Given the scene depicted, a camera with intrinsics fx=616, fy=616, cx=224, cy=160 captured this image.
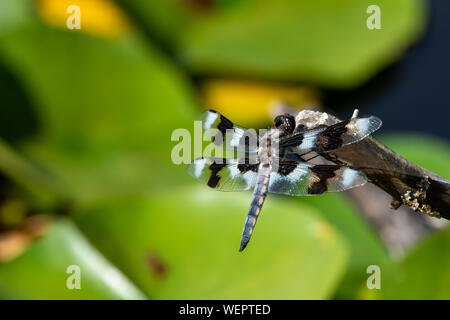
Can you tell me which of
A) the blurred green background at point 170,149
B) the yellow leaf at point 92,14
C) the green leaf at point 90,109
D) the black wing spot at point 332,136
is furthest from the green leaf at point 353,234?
the yellow leaf at point 92,14

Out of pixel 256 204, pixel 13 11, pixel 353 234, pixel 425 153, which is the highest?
pixel 13 11

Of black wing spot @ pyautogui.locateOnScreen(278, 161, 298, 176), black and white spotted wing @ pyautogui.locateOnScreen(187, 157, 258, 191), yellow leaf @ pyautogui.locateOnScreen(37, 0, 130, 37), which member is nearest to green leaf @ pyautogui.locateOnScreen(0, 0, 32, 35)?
yellow leaf @ pyautogui.locateOnScreen(37, 0, 130, 37)

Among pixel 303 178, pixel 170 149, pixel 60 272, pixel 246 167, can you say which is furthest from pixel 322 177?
pixel 170 149

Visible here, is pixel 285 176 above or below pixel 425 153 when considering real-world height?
above

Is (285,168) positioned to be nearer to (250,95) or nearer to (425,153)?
(425,153)

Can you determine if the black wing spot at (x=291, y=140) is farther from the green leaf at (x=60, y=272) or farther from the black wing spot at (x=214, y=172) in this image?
the green leaf at (x=60, y=272)

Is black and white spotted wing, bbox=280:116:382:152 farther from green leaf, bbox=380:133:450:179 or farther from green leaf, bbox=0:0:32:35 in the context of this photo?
green leaf, bbox=0:0:32:35

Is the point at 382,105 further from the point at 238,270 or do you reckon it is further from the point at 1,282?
the point at 1,282
